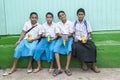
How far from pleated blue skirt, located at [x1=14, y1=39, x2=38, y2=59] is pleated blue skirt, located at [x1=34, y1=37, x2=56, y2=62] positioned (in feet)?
0.32

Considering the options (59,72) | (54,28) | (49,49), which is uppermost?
(54,28)

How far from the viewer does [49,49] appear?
647 centimetres

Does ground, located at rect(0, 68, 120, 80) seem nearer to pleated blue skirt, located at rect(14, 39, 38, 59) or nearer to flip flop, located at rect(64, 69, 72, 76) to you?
flip flop, located at rect(64, 69, 72, 76)

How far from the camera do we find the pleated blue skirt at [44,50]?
6.43m

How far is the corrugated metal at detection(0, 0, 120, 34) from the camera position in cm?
673

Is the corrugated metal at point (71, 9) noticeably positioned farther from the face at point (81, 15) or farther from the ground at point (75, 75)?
the ground at point (75, 75)

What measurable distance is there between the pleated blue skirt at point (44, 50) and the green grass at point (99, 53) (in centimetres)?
20

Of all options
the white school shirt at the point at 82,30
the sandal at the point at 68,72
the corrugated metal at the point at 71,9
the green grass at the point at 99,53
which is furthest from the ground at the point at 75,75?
the corrugated metal at the point at 71,9

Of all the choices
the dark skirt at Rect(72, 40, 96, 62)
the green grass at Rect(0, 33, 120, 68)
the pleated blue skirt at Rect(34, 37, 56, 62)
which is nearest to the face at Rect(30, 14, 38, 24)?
the pleated blue skirt at Rect(34, 37, 56, 62)

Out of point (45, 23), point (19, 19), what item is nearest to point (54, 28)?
point (45, 23)

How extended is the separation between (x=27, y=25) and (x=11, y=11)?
0.54 m

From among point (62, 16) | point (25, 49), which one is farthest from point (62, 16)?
point (25, 49)

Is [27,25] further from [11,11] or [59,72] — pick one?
[59,72]

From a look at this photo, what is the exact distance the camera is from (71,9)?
679 cm
